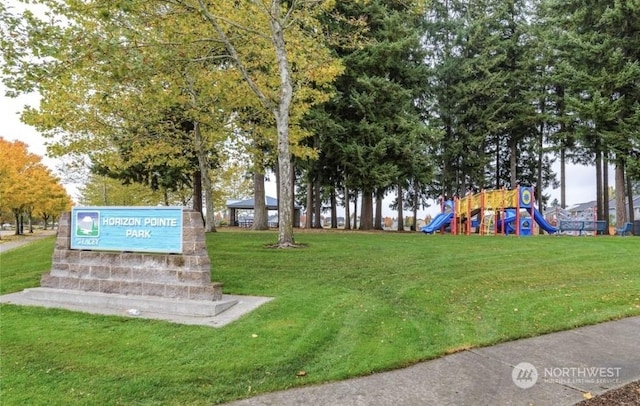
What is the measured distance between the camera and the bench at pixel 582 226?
22.4m

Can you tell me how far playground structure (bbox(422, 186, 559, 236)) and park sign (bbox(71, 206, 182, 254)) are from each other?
1512cm

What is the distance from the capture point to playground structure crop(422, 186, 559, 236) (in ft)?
62.1

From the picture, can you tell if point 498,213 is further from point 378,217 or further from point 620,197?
point 378,217

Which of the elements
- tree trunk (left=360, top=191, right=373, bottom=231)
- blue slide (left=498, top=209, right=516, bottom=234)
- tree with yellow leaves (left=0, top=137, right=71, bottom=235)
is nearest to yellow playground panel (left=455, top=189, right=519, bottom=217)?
blue slide (left=498, top=209, right=516, bottom=234)

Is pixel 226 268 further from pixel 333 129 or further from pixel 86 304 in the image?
pixel 333 129

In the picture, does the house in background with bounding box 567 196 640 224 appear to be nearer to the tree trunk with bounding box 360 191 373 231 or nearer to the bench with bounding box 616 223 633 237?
the bench with bounding box 616 223 633 237

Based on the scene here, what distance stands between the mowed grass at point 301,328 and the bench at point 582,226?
15152 millimetres

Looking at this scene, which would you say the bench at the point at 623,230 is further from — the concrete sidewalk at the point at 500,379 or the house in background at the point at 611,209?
the concrete sidewalk at the point at 500,379

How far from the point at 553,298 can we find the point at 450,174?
24412mm

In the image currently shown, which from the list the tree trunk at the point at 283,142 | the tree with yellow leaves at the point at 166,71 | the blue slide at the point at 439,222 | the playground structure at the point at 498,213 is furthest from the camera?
the blue slide at the point at 439,222

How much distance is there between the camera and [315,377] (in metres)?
3.90

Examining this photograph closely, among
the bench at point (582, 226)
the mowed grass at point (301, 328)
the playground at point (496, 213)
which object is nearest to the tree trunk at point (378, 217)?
the playground at point (496, 213)
